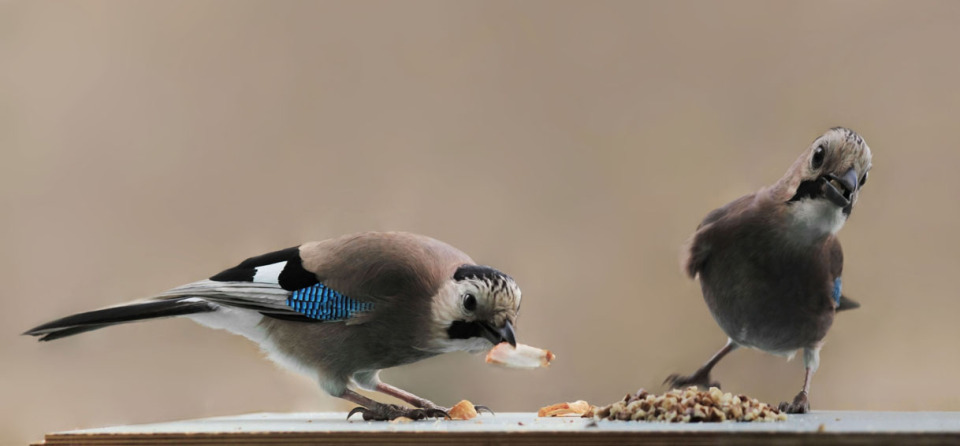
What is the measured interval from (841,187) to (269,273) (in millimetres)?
1723

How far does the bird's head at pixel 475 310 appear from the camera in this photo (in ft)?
9.11

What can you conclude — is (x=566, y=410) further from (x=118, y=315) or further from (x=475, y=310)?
(x=118, y=315)

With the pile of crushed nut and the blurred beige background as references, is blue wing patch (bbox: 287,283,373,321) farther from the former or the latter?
the blurred beige background

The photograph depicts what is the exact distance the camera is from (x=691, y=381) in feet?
10.7

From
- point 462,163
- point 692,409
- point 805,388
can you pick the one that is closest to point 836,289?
point 805,388

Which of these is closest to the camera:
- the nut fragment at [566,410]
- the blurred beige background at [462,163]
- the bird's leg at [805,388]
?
the bird's leg at [805,388]

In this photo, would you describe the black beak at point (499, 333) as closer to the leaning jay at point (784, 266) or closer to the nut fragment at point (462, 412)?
the nut fragment at point (462, 412)

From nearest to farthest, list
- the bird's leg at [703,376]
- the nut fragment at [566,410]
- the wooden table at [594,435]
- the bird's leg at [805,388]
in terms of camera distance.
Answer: the wooden table at [594,435] → the bird's leg at [805,388] → the nut fragment at [566,410] → the bird's leg at [703,376]

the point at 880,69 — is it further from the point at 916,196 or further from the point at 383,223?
the point at 383,223

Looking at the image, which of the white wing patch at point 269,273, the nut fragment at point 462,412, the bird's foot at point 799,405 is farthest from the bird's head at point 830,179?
the white wing patch at point 269,273

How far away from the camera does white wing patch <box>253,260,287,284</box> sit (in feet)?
9.83

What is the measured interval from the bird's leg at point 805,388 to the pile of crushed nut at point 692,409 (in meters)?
0.28

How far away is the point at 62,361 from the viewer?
4.41 meters

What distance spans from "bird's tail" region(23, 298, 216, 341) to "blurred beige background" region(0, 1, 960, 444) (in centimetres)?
98
